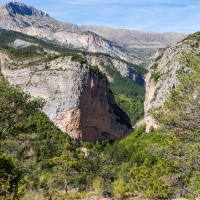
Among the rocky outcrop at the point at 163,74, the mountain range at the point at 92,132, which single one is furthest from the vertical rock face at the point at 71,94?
the rocky outcrop at the point at 163,74

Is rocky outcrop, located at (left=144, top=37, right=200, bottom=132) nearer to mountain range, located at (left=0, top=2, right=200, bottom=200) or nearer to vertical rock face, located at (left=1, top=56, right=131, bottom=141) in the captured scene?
mountain range, located at (left=0, top=2, right=200, bottom=200)

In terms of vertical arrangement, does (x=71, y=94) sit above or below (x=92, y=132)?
above

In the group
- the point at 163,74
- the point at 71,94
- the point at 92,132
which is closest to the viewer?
the point at 163,74

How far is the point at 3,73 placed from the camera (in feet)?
294

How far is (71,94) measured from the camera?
→ 81000mm

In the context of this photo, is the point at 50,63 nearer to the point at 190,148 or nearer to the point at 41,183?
the point at 41,183

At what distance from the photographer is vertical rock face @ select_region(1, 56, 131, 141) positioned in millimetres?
80250

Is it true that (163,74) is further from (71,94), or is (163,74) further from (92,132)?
(92,132)

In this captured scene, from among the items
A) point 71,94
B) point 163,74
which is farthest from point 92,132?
point 163,74

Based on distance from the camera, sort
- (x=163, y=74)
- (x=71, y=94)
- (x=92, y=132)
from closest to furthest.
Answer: (x=163, y=74) < (x=71, y=94) < (x=92, y=132)

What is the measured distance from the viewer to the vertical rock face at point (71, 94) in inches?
3159

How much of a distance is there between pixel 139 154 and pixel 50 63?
3340 cm

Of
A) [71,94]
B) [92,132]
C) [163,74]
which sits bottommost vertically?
[92,132]

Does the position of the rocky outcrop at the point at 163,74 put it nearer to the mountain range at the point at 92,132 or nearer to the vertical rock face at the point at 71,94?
the mountain range at the point at 92,132
